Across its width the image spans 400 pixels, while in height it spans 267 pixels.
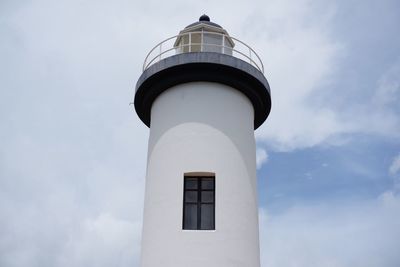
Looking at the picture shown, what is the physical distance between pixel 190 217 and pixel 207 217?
46cm

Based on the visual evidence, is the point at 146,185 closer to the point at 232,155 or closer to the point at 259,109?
the point at 232,155

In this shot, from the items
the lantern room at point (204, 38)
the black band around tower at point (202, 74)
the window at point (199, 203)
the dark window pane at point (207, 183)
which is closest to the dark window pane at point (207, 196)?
the window at point (199, 203)

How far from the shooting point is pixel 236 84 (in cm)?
1427

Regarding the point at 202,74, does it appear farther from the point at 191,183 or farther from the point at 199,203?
the point at 199,203

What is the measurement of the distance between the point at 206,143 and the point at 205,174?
86 cm

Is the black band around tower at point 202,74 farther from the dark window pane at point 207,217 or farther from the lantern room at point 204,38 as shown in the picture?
the dark window pane at point 207,217

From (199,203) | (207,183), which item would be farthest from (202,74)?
(199,203)

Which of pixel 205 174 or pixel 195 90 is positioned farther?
pixel 195 90

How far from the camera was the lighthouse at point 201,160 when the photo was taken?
12383 mm

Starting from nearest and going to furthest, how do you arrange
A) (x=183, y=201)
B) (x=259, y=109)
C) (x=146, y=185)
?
(x=183, y=201) < (x=146, y=185) < (x=259, y=109)

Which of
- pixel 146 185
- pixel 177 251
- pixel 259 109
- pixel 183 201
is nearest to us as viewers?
pixel 177 251

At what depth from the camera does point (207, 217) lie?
42.3 ft

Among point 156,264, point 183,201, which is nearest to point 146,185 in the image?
point 183,201

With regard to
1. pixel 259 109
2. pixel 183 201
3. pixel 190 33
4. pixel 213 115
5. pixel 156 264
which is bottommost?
pixel 156 264
